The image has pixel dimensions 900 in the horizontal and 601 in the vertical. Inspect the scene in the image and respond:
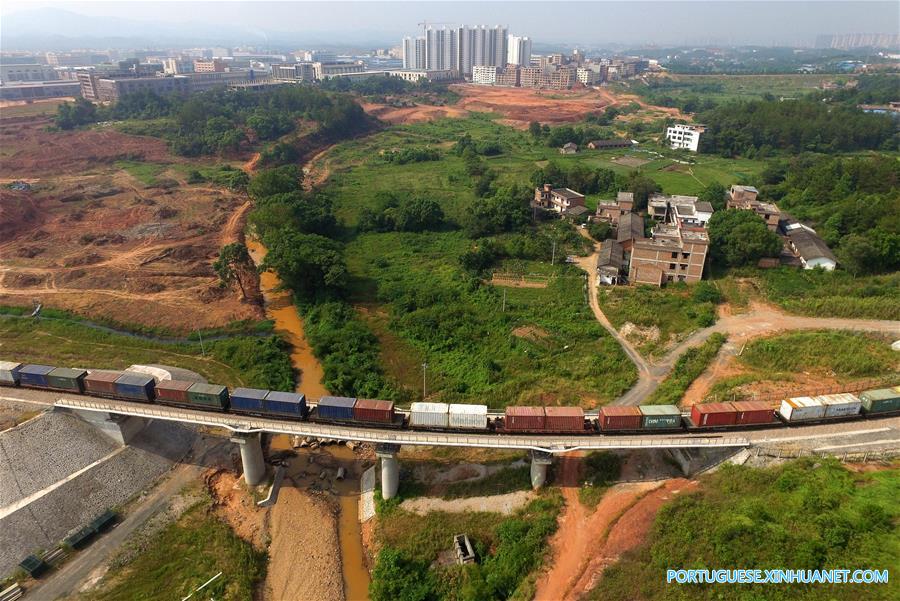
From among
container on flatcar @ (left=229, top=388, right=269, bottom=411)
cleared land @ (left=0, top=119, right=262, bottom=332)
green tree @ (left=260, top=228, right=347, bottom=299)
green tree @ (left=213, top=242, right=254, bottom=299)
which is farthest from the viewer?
green tree @ (left=213, top=242, right=254, bottom=299)

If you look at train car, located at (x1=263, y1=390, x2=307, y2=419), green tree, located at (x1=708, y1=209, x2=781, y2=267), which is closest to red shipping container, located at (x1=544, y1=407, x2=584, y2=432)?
train car, located at (x1=263, y1=390, x2=307, y2=419)

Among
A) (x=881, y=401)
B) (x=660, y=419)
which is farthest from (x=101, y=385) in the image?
(x=881, y=401)

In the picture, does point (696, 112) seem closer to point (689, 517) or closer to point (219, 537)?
point (689, 517)

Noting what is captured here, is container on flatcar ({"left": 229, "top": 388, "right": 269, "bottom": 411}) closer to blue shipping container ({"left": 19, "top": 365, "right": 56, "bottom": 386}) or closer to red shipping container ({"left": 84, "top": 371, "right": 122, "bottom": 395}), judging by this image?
red shipping container ({"left": 84, "top": 371, "right": 122, "bottom": 395})

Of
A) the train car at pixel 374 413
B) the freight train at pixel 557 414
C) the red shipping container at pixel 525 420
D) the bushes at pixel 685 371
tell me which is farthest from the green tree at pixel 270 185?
the bushes at pixel 685 371

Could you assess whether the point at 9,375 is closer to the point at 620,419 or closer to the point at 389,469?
the point at 389,469

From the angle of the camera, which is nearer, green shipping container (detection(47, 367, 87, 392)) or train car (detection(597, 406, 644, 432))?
train car (detection(597, 406, 644, 432))

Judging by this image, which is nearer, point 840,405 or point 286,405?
point 840,405

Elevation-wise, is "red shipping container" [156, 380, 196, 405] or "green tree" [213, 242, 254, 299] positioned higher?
"green tree" [213, 242, 254, 299]
